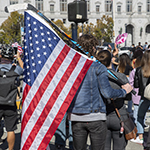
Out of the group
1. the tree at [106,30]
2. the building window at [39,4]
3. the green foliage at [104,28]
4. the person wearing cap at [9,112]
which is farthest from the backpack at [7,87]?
the building window at [39,4]

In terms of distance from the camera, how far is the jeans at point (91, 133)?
2711mm

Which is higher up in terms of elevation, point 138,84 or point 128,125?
point 138,84

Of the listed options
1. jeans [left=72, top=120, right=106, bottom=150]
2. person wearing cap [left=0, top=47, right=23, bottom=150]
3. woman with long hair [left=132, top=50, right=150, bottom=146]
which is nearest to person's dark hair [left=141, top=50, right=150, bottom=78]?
woman with long hair [left=132, top=50, right=150, bottom=146]

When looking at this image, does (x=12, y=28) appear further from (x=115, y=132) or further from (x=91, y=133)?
(x=91, y=133)

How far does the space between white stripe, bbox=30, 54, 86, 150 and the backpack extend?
4.51 feet

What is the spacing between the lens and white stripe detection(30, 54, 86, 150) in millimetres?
2555

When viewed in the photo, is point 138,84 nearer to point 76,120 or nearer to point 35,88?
point 76,120

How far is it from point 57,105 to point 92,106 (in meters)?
0.39

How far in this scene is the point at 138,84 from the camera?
4625 mm

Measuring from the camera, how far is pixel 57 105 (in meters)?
2.60

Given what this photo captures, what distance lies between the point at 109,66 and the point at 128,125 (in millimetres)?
828

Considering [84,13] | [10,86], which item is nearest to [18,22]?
[84,13]

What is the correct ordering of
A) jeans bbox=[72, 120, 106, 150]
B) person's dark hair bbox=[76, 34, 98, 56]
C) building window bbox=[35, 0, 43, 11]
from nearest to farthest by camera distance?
jeans bbox=[72, 120, 106, 150]
person's dark hair bbox=[76, 34, 98, 56]
building window bbox=[35, 0, 43, 11]

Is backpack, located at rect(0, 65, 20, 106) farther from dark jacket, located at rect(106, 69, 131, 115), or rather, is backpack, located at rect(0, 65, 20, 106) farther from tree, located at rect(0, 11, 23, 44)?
tree, located at rect(0, 11, 23, 44)
